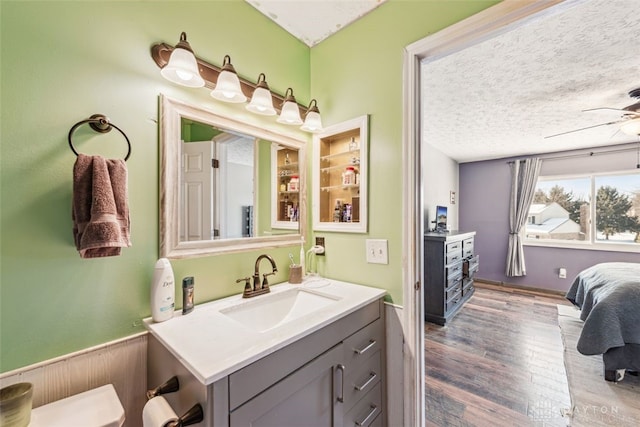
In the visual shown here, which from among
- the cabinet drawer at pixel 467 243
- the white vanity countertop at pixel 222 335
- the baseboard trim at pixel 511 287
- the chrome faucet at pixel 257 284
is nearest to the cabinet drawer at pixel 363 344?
the white vanity countertop at pixel 222 335

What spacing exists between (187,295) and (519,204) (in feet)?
17.2

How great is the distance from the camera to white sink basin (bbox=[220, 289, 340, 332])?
118 cm

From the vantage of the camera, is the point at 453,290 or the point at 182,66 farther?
the point at 453,290

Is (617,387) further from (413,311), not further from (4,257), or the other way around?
(4,257)

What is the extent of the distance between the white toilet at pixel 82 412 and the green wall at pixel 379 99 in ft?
3.69

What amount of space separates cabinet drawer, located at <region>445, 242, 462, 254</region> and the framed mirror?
2.21m

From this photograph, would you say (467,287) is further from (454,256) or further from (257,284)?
(257,284)

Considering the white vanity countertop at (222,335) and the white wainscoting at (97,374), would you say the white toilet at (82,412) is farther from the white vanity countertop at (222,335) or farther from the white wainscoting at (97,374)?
the white vanity countertop at (222,335)

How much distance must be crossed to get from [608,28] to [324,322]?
2.29m

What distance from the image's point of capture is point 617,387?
1.89 meters

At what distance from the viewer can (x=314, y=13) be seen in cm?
143

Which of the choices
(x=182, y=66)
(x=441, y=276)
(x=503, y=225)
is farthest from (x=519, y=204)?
(x=182, y=66)

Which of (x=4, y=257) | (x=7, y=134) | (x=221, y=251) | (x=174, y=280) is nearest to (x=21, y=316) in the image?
(x=4, y=257)

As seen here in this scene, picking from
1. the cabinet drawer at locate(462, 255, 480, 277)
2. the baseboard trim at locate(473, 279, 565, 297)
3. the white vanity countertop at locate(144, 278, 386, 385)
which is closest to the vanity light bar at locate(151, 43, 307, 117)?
the white vanity countertop at locate(144, 278, 386, 385)
